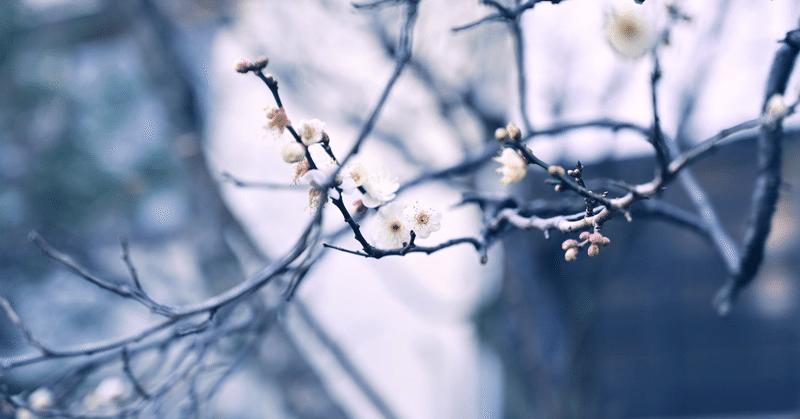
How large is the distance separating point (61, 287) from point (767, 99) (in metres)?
4.27

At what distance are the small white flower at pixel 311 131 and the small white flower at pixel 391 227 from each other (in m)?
0.19

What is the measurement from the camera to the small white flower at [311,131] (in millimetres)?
824

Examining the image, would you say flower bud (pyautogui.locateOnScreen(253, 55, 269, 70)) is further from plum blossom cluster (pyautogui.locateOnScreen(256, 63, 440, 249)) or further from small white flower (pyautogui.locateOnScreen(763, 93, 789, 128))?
small white flower (pyautogui.locateOnScreen(763, 93, 789, 128))

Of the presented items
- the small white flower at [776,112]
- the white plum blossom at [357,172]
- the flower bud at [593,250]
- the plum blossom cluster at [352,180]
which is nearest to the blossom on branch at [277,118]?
the plum blossom cluster at [352,180]

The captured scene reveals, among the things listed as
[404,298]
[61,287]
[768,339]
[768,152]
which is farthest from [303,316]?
[768,339]

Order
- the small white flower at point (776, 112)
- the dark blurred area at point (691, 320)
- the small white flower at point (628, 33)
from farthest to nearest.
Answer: the dark blurred area at point (691, 320) < the small white flower at point (628, 33) < the small white flower at point (776, 112)

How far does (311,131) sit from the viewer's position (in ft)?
2.72

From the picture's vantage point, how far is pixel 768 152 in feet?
3.68

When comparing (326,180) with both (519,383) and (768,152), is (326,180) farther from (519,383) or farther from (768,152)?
(519,383)

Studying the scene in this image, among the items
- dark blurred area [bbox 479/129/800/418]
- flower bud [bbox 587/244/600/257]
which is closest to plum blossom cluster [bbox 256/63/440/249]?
Result: flower bud [bbox 587/244/600/257]

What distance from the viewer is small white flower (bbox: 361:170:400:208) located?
0.90 meters

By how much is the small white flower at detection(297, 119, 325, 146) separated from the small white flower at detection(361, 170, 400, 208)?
13cm

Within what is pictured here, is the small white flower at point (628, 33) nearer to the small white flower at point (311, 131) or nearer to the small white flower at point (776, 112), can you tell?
the small white flower at point (776, 112)

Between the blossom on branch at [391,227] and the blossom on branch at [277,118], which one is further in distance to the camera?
the blossom on branch at [391,227]
